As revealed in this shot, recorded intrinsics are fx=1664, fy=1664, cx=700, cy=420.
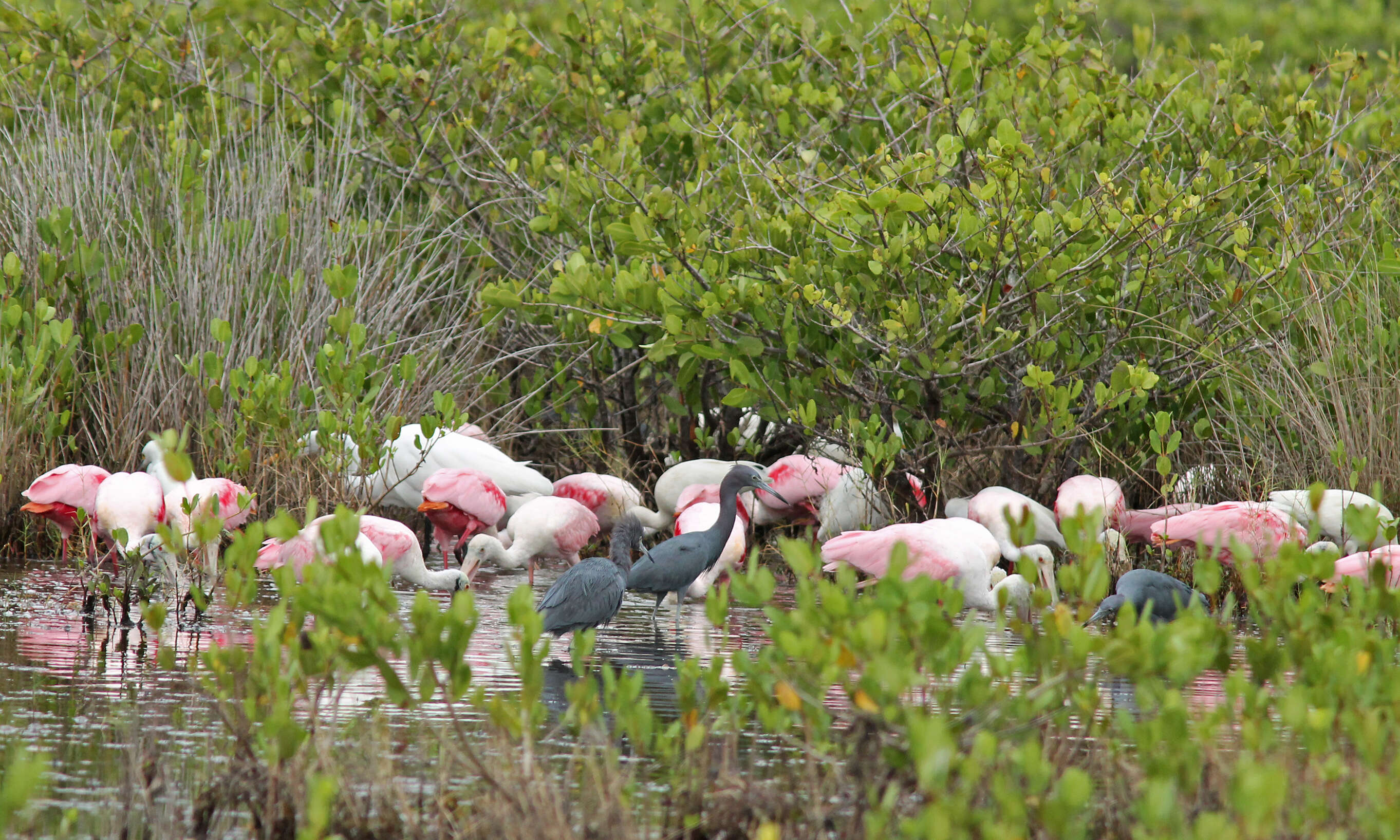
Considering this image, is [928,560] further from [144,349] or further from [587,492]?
[144,349]

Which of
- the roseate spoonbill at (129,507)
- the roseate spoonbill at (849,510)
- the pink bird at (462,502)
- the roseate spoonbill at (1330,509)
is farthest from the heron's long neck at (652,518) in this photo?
the roseate spoonbill at (1330,509)

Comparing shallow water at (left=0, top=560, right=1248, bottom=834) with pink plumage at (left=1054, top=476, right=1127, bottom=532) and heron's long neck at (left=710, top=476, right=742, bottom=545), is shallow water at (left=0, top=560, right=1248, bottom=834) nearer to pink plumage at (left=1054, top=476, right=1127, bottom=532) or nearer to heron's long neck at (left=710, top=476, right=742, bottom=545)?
heron's long neck at (left=710, top=476, right=742, bottom=545)

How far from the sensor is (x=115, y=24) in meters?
10.3

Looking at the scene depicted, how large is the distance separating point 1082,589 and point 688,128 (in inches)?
188

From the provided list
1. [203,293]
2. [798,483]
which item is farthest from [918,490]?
[203,293]

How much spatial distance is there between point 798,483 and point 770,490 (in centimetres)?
88

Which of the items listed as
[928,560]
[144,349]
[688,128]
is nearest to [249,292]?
[144,349]

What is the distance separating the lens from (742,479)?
7445 millimetres

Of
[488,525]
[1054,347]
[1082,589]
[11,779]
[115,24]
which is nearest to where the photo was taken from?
[11,779]

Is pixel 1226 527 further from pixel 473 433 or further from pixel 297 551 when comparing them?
pixel 473 433

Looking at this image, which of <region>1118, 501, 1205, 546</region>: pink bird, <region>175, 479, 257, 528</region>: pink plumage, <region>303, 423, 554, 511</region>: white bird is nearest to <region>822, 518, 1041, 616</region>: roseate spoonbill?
<region>1118, 501, 1205, 546</region>: pink bird

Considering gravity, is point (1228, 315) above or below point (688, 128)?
below

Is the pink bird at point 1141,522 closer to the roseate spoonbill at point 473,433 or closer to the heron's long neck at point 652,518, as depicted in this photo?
the heron's long neck at point 652,518

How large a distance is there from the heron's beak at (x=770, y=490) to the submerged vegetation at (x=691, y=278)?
35 centimetres
